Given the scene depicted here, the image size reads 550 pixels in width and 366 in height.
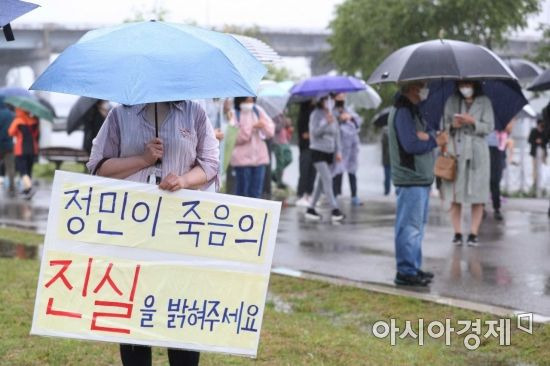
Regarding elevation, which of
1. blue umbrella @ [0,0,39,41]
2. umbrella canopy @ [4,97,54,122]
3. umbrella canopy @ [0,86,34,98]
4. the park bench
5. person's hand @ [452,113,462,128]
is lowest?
the park bench

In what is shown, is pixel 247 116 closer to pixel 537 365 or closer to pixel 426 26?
pixel 537 365

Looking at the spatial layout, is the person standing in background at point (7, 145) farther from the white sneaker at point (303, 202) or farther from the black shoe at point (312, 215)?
the black shoe at point (312, 215)

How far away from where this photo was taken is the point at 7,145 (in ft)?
64.3

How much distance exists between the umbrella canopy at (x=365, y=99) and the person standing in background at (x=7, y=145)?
6.67 meters

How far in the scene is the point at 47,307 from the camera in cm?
481

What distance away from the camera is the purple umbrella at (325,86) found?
50.1ft

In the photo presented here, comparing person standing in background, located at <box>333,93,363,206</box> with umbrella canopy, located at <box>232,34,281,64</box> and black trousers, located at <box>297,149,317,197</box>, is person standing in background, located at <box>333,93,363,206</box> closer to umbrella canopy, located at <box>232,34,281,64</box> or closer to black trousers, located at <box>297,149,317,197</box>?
black trousers, located at <box>297,149,317,197</box>

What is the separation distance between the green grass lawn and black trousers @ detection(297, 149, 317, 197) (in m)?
7.80

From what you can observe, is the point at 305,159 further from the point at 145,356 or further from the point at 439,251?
the point at 145,356

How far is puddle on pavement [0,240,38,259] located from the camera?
10.8 meters

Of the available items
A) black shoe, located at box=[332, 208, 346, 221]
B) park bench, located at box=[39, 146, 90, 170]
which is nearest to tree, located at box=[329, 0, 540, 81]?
park bench, located at box=[39, 146, 90, 170]

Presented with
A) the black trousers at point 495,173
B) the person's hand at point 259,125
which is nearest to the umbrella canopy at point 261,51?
the person's hand at point 259,125

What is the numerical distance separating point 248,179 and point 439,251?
10.3 ft

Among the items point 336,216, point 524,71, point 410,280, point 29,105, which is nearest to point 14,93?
point 29,105
